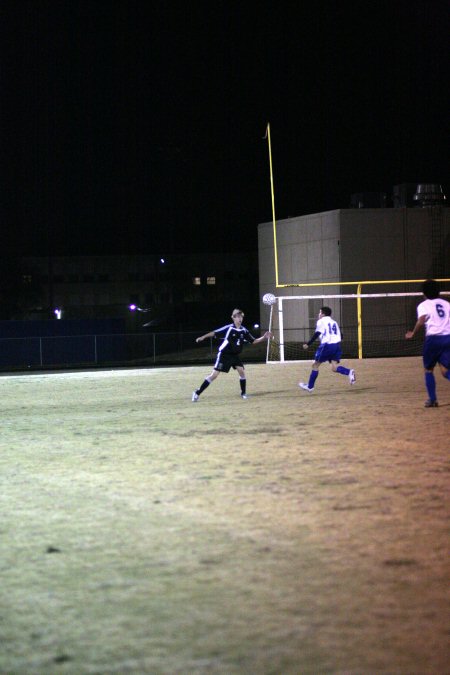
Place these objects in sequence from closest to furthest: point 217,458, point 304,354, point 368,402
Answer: point 217,458 → point 368,402 → point 304,354

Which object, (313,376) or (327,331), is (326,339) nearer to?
(327,331)

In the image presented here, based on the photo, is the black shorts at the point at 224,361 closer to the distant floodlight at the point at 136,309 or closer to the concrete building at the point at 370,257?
the concrete building at the point at 370,257

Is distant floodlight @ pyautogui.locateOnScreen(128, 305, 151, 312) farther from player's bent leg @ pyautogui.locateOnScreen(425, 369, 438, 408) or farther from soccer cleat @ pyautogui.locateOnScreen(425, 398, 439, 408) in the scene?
player's bent leg @ pyautogui.locateOnScreen(425, 369, 438, 408)

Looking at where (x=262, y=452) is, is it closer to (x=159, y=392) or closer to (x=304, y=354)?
(x=159, y=392)

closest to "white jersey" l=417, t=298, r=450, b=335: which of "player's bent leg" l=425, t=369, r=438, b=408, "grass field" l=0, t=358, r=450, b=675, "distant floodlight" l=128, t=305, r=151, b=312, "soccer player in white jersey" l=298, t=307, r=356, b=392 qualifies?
"player's bent leg" l=425, t=369, r=438, b=408

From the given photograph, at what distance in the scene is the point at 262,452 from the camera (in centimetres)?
1066

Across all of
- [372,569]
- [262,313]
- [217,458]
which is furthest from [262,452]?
[262,313]

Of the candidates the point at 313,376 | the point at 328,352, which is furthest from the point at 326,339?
the point at 313,376

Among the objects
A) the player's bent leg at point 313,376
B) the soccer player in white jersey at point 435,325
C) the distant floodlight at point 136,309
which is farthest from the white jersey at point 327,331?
the distant floodlight at point 136,309

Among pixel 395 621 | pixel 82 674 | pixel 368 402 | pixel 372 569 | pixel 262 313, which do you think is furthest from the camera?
pixel 262 313

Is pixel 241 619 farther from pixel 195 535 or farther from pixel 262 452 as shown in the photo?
pixel 262 452

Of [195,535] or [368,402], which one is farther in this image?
[368,402]

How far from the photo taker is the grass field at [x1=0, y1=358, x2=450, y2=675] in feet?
14.1

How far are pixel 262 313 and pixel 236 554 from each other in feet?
141
